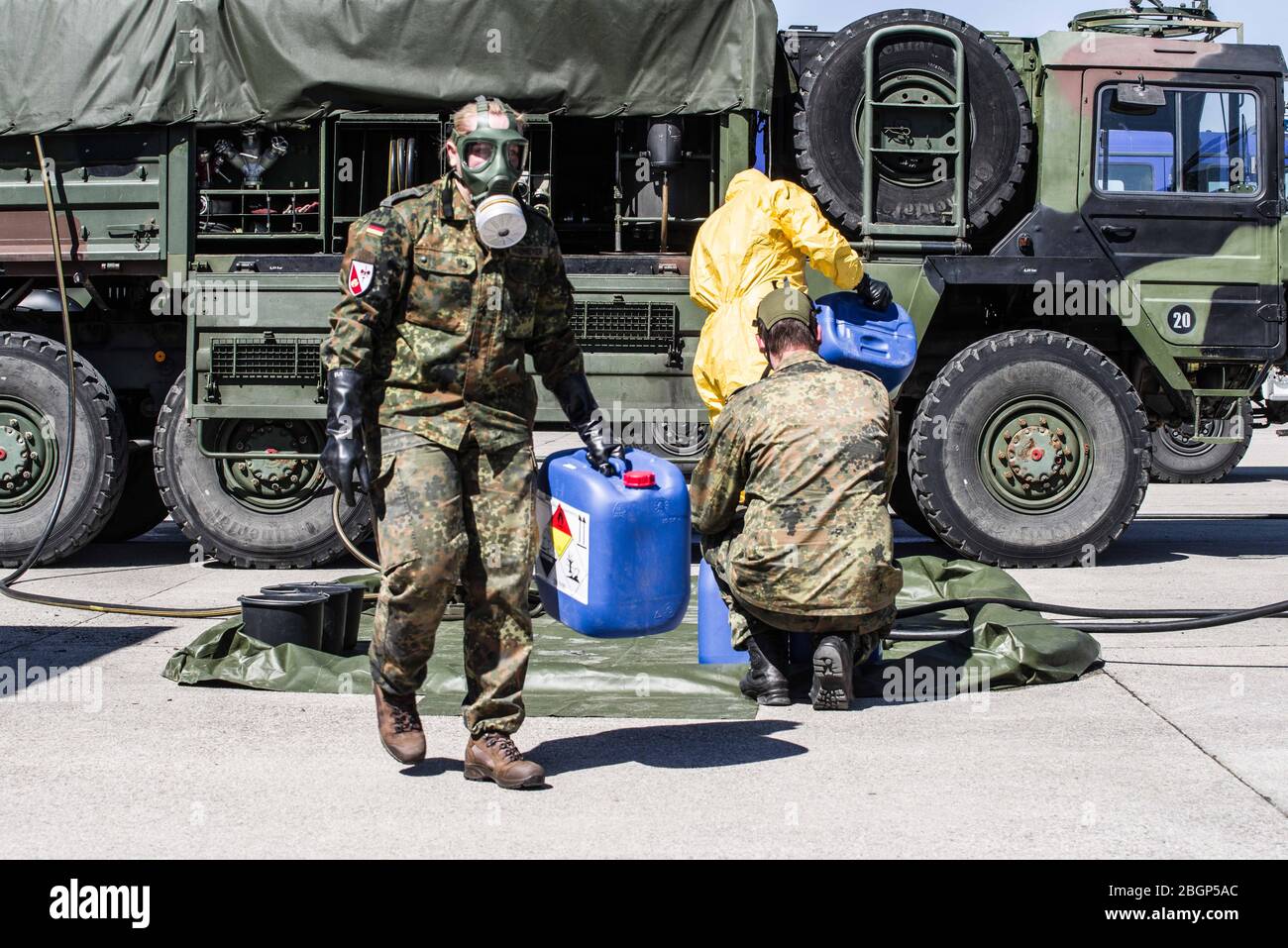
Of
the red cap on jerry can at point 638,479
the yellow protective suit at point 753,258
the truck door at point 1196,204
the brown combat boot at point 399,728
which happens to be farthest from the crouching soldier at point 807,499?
the truck door at point 1196,204

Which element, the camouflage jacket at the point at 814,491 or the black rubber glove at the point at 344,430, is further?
the camouflage jacket at the point at 814,491

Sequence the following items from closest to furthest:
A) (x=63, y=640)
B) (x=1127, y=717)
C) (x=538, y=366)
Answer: (x=538, y=366), (x=1127, y=717), (x=63, y=640)

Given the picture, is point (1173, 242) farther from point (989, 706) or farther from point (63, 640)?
point (63, 640)

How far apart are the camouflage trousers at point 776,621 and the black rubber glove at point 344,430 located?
1710 mm

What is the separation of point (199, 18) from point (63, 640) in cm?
398

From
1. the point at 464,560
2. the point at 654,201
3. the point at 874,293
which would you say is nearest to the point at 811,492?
the point at 464,560

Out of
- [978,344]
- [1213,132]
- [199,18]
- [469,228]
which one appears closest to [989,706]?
[469,228]

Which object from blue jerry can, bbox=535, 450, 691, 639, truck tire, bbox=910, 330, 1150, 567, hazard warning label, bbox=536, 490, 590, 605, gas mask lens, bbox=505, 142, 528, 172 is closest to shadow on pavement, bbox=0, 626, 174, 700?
hazard warning label, bbox=536, 490, 590, 605

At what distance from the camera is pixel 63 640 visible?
6.91 metres

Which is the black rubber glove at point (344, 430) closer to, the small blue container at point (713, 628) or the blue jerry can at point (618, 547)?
the blue jerry can at point (618, 547)

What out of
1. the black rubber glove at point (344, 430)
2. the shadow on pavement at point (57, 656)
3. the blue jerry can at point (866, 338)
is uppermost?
the blue jerry can at point (866, 338)

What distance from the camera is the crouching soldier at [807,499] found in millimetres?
5352

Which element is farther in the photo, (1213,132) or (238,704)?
(1213,132)

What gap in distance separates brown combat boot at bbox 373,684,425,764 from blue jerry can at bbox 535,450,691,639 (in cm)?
55
